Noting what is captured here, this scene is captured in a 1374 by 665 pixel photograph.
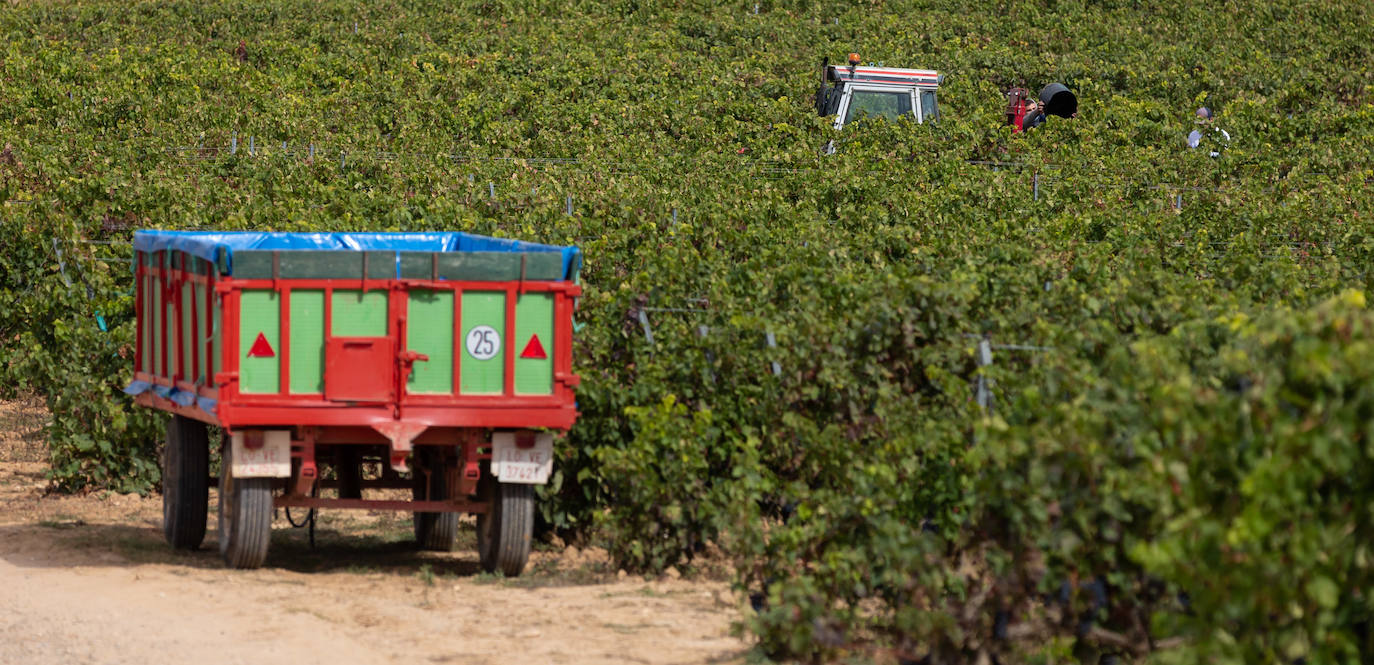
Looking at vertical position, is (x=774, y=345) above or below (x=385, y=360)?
above

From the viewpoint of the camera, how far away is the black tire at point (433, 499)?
959 centimetres

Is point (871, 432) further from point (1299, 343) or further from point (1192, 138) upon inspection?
point (1192, 138)

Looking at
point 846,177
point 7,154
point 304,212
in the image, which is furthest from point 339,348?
point 7,154

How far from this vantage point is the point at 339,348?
Result: 8.41 meters

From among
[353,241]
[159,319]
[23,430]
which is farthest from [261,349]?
[23,430]

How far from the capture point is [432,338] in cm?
849

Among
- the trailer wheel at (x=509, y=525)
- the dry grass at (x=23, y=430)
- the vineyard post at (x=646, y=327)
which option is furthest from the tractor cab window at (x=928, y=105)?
the trailer wheel at (x=509, y=525)

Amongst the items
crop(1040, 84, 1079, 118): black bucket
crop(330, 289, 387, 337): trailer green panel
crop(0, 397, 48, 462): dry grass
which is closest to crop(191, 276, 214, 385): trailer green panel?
crop(330, 289, 387, 337): trailer green panel

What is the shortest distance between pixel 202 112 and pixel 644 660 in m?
19.4

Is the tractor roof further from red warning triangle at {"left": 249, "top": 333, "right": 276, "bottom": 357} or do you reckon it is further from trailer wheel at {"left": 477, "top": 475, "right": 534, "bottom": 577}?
red warning triangle at {"left": 249, "top": 333, "right": 276, "bottom": 357}

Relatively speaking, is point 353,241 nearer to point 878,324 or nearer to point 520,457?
point 520,457

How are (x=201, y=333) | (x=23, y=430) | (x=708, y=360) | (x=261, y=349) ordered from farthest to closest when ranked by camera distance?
1. (x=23, y=430)
2. (x=708, y=360)
3. (x=201, y=333)
4. (x=261, y=349)

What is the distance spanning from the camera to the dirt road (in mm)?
7512

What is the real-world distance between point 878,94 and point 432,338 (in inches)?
664
